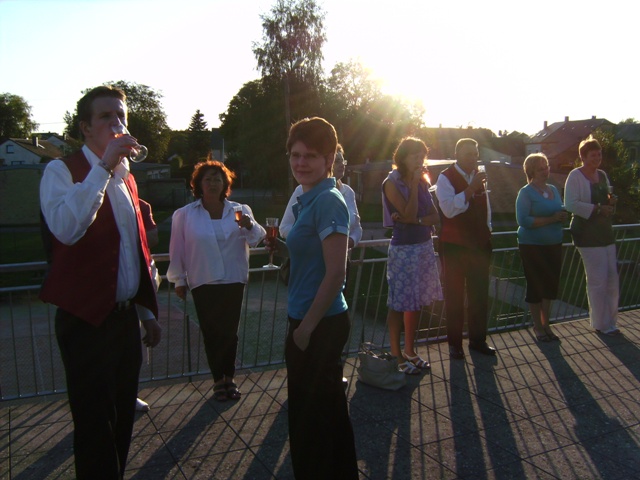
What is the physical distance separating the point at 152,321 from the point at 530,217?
459 centimetres

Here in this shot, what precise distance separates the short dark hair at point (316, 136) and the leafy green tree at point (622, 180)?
82.8 feet

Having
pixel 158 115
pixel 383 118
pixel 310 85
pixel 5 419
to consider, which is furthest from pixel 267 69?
pixel 158 115

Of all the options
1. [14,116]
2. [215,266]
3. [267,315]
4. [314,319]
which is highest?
[14,116]

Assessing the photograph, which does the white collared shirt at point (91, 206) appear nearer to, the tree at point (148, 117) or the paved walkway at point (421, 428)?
the paved walkway at point (421, 428)

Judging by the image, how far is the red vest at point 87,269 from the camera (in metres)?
2.71

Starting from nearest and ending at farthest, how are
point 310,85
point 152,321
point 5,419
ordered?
point 152,321, point 5,419, point 310,85

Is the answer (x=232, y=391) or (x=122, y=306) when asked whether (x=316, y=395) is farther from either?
(x=232, y=391)

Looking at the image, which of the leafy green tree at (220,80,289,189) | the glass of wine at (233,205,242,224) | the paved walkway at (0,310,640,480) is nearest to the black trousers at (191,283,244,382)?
the paved walkway at (0,310,640,480)

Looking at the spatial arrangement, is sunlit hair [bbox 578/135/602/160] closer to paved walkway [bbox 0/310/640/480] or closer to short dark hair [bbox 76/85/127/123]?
paved walkway [bbox 0/310/640/480]

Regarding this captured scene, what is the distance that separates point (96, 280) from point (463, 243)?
153 inches

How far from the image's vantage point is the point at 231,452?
394cm

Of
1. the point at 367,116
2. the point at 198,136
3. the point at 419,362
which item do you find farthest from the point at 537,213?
the point at 198,136

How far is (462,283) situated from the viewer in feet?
19.7

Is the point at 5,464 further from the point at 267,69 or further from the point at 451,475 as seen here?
the point at 267,69
